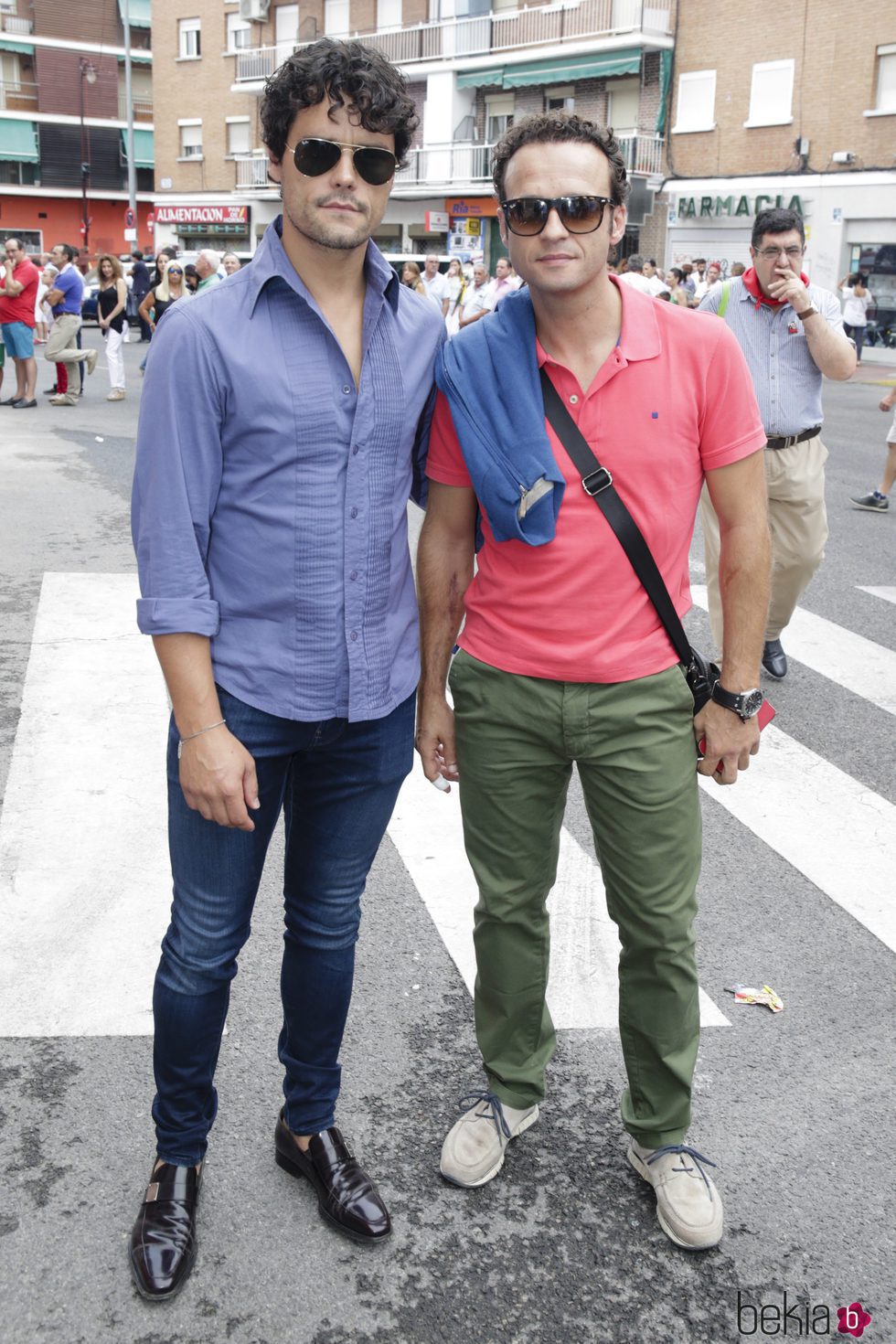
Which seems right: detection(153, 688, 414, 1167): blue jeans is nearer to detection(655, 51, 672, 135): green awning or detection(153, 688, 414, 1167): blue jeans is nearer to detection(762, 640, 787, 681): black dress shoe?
detection(762, 640, 787, 681): black dress shoe

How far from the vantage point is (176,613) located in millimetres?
2232

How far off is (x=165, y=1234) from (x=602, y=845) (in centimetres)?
110

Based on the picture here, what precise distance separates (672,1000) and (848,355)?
3904 millimetres

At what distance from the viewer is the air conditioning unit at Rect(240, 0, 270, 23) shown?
146 ft

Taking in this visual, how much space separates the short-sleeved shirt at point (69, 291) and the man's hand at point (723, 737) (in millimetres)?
14840

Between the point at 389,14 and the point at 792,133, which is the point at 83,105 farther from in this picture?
the point at 792,133

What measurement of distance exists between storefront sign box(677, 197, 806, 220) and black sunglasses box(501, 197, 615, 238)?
30.3 meters

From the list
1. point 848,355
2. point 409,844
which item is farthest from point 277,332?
point 848,355

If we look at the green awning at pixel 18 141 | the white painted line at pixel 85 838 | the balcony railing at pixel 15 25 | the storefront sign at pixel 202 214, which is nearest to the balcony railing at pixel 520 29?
the storefront sign at pixel 202 214

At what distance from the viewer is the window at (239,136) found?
156 ft

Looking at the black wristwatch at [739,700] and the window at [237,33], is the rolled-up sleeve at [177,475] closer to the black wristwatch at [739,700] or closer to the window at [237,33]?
the black wristwatch at [739,700]

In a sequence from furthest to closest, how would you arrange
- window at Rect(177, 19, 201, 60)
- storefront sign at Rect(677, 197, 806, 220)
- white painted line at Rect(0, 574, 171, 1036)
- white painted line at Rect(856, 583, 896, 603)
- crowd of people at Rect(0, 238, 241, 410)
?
window at Rect(177, 19, 201, 60) → storefront sign at Rect(677, 197, 806, 220) → crowd of people at Rect(0, 238, 241, 410) → white painted line at Rect(856, 583, 896, 603) → white painted line at Rect(0, 574, 171, 1036)

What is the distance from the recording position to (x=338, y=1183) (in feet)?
8.50

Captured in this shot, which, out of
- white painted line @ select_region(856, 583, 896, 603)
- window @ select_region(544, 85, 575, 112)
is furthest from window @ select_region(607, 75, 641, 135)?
white painted line @ select_region(856, 583, 896, 603)
